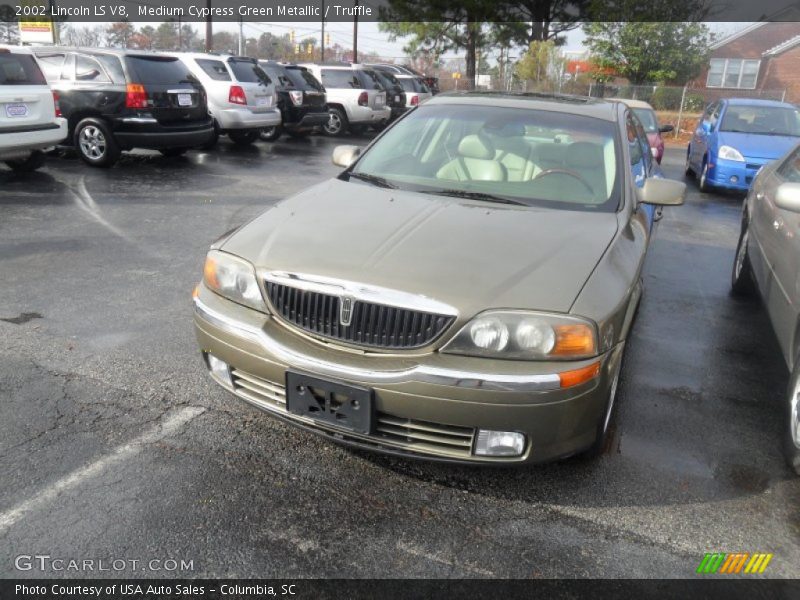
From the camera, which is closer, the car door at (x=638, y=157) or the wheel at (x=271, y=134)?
the car door at (x=638, y=157)

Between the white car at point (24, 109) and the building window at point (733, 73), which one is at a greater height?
the building window at point (733, 73)

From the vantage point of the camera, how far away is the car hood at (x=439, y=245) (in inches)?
103

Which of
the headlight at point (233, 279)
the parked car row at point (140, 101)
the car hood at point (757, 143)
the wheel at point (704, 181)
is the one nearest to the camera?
the headlight at point (233, 279)

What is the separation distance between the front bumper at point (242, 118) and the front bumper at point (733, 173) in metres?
8.18

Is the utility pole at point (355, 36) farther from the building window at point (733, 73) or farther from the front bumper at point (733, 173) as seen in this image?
the front bumper at point (733, 173)

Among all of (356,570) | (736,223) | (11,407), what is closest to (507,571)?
(356,570)

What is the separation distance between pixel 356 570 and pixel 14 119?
8.20m

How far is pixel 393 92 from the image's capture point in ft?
61.1

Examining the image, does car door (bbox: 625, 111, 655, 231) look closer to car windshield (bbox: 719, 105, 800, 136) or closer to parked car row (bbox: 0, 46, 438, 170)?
parked car row (bbox: 0, 46, 438, 170)

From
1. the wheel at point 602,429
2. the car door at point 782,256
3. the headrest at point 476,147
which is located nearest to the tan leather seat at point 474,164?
the headrest at point 476,147

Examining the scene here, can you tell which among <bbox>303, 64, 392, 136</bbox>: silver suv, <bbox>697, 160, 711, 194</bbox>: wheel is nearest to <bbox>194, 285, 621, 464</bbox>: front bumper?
<bbox>697, 160, 711, 194</bbox>: wheel

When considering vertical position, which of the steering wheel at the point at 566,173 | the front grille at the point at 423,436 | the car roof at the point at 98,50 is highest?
the car roof at the point at 98,50

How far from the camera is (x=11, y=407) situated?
11.0ft
